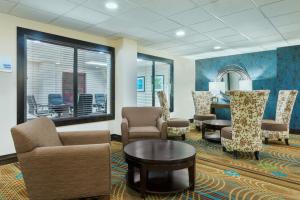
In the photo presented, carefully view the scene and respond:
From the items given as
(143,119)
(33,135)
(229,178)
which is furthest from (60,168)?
(143,119)

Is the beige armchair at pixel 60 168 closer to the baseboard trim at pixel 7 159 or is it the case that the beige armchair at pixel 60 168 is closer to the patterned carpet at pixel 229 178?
the patterned carpet at pixel 229 178

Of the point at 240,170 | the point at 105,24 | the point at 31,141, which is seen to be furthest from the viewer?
the point at 105,24

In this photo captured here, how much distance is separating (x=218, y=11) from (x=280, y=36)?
2.34 metres

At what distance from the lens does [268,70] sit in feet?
20.3

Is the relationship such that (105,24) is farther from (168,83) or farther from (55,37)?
(168,83)

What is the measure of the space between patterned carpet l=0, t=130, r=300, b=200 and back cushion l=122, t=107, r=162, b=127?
0.67m

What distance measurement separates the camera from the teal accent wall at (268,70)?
551cm

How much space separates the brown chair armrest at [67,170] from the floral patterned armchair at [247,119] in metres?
2.41

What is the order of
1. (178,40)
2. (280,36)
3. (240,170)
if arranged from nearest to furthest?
1. (240,170)
2. (280,36)
3. (178,40)

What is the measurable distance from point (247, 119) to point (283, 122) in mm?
1682

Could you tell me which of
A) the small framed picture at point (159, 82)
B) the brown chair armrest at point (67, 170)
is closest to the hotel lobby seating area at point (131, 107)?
the brown chair armrest at point (67, 170)

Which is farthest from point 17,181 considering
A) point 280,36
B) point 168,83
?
point 280,36

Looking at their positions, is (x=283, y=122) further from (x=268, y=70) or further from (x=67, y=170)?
(x=67, y=170)

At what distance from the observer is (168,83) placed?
22.7ft
